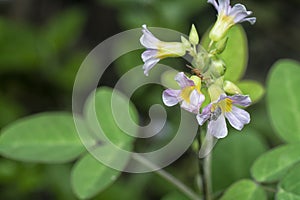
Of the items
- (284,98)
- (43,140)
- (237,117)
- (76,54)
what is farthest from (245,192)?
(76,54)

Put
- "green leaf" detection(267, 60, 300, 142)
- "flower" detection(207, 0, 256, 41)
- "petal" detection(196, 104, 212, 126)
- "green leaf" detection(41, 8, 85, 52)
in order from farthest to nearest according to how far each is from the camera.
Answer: "green leaf" detection(41, 8, 85, 52)
"green leaf" detection(267, 60, 300, 142)
"flower" detection(207, 0, 256, 41)
"petal" detection(196, 104, 212, 126)

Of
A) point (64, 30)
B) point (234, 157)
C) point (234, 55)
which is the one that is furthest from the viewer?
point (64, 30)

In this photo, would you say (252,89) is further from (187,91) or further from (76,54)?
(76,54)

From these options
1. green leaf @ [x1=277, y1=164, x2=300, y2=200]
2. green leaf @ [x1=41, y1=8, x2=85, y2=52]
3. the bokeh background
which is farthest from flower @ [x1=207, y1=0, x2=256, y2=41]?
green leaf @ [x1=41, y1=8, x2=85, y2=52]

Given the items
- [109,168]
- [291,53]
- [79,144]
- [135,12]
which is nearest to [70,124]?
[79,144]

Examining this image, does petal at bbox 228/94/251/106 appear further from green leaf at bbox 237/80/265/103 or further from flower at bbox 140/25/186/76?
green leaf at bbox 237/80/265/103
